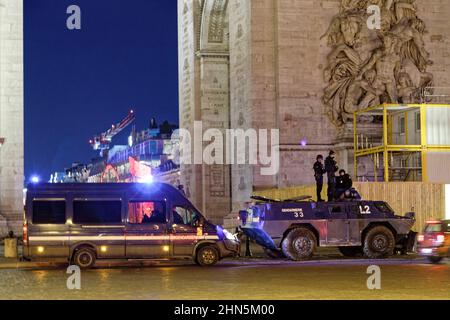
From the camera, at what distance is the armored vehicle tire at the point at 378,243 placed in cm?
2717

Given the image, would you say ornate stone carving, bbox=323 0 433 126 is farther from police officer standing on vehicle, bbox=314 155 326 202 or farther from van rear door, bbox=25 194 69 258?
van rear door, bbox=25 194 69 258

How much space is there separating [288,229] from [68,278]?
24.6 ft

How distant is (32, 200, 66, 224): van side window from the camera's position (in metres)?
24.9

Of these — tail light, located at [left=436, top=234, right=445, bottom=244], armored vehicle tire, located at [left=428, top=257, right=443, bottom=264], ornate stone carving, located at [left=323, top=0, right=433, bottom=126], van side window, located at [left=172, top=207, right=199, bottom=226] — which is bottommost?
armored vehicle tire, located at [left=428, top=257, right=443, bottom=264]

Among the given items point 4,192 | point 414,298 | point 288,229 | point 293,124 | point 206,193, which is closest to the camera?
point 414,298

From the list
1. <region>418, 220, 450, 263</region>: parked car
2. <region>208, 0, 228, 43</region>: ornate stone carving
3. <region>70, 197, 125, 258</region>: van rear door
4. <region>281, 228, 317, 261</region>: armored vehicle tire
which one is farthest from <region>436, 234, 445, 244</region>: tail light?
<region>208, 0, 228, 43</region>: ornate stone carving

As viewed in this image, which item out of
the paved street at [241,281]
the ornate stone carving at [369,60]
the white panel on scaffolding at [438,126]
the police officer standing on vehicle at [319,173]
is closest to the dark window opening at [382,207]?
the paved street at [241,281]

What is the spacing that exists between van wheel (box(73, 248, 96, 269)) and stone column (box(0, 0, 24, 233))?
1475cm

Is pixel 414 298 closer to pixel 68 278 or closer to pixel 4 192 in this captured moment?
pixel 68 278

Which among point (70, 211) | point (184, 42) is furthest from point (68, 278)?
point (184, 42)

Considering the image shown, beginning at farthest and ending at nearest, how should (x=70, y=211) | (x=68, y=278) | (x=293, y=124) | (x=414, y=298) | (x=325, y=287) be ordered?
(x=293, y=124)
(x=70, y=211)
(x=68, y=278)
(x=325, y=287)
(x=414, y=298)

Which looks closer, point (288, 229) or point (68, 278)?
point (68, 278)

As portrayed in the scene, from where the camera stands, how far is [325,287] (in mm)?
18453

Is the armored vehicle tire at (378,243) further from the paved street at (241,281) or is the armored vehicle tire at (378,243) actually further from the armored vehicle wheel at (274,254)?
the armored vehicle wheel at (274,254)
